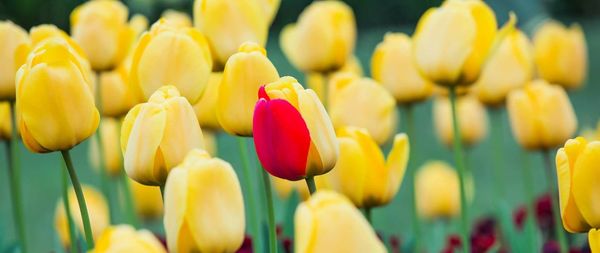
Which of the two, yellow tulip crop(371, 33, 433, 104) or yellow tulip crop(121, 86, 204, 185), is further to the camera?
yellow tulip crop(371, 33, 433, 104)

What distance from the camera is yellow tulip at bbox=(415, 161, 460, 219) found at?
2.38 meters

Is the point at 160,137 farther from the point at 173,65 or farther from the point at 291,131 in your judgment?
the point at 173,65

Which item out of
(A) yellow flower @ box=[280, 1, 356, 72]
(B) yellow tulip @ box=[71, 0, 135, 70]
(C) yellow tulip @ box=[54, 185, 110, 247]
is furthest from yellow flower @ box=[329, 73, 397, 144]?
(C) yellow tulip @ box=[54, 185, 110, 247]

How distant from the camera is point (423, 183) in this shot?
241 cm

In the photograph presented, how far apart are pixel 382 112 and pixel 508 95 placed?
467 millimetres

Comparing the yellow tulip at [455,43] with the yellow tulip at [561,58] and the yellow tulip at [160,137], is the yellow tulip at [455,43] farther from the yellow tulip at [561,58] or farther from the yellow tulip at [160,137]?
the yellow tulip at [561,58]

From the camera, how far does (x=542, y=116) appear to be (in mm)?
1664

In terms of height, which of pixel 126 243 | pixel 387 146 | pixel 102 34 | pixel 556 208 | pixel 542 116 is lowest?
pixel 387 146

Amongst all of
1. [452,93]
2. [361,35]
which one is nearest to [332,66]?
[452,93]

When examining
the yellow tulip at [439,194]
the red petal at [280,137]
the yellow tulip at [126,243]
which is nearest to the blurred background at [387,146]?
the yellow tulip at [439,194]

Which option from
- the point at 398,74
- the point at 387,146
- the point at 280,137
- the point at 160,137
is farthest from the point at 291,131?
the point at 387,146

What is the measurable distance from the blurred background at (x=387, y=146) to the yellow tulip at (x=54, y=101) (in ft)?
1.25

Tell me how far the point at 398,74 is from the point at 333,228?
1.02m

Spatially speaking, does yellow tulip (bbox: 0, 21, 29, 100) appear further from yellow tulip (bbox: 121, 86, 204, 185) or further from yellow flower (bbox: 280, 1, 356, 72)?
yellow flower (bbox: 280, 1, 356, 72)
